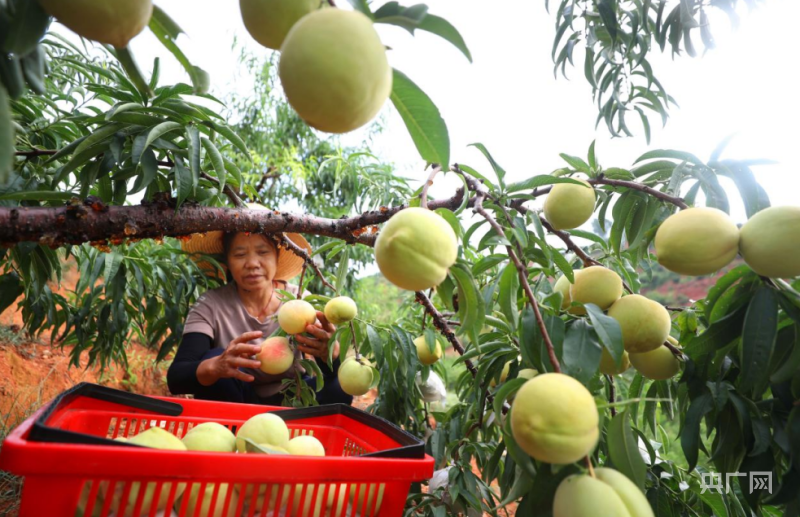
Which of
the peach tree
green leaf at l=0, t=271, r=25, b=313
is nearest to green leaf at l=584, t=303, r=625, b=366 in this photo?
the peach tree

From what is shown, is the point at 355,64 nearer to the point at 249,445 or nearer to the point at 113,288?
the point at 249,445

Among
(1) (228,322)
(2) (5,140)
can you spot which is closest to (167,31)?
(2) (5,140)

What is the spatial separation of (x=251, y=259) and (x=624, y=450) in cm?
133

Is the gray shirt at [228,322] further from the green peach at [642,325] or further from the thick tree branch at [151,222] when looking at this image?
the green peach at [642,325]

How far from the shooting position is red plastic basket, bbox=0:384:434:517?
20.3 inches

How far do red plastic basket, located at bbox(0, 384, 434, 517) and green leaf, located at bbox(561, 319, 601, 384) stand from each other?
0.28 m

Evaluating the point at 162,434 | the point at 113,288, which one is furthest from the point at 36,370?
the point at 162,434

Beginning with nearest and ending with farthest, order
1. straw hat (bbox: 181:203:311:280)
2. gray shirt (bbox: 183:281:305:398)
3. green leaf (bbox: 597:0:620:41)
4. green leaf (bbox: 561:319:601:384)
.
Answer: green leaf (bbox: 561:319:601:384)
green leaf (bbox: 597:0:620:41)
gray shirt (bbox: 183:281:305:398)
straw hat (bbox: 181:203:311:280)

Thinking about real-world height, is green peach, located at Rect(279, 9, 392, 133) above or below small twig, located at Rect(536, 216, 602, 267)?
above

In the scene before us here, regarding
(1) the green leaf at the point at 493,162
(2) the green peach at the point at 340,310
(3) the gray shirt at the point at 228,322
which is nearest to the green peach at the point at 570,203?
(1) the green leaf at the point at 493,162

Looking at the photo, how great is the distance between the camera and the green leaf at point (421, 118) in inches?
18.6

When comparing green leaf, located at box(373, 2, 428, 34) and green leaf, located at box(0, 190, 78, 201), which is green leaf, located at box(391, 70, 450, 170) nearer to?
green leaf, located at box(373, 2, 428, 34)

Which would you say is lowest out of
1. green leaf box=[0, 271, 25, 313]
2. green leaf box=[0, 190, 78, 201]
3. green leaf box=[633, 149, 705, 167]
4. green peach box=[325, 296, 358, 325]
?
green leaf box=[0, 271, 25, 313]

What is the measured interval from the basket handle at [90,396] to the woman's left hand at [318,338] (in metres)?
0.40
